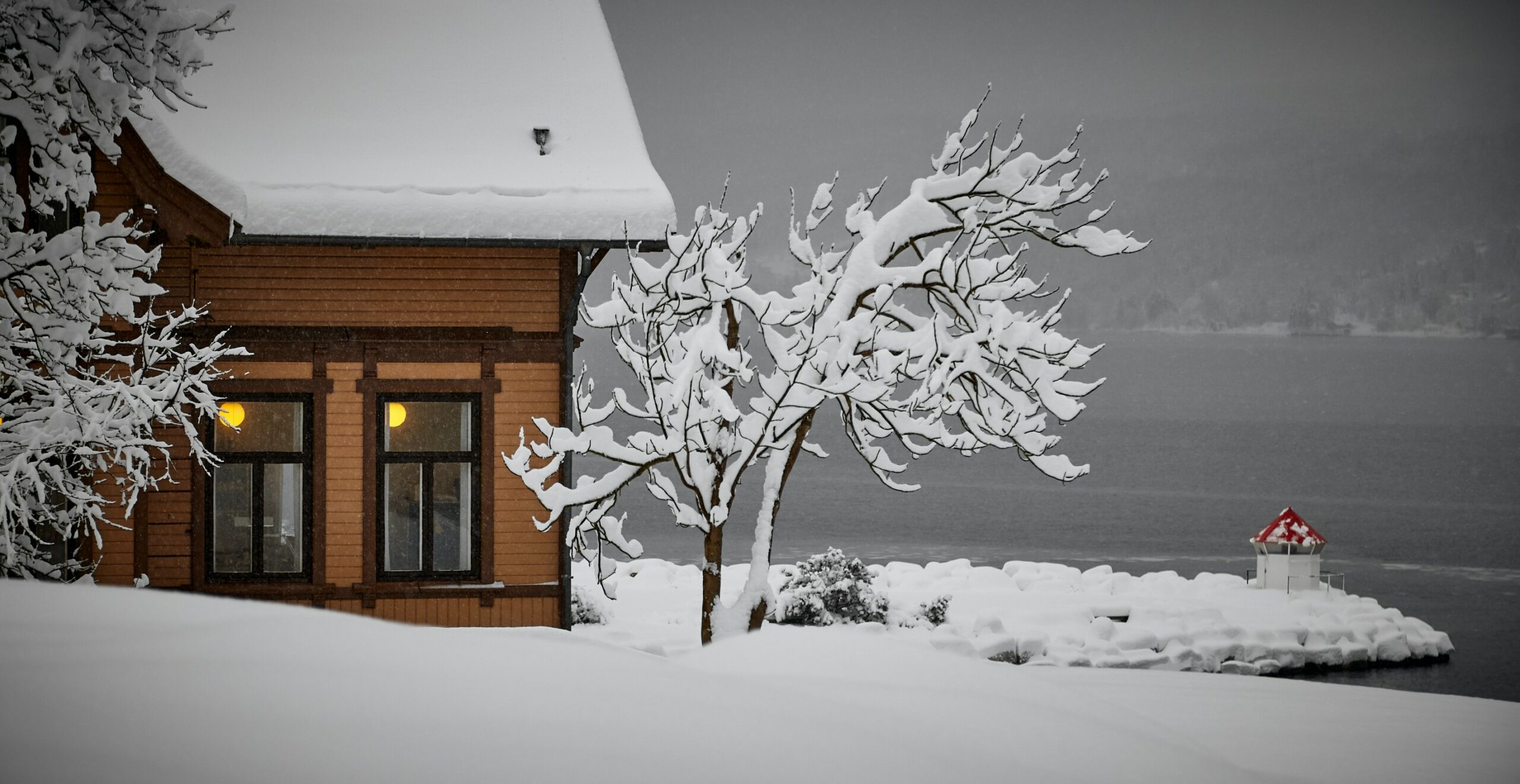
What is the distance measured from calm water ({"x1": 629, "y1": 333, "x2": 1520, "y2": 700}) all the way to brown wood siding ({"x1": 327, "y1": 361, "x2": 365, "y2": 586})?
14.9 metres

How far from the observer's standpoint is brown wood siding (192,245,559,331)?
1092cm

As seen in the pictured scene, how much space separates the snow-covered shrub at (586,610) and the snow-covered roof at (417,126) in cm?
635

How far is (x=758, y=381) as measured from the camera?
34.8 feet

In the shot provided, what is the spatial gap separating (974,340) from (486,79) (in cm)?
595

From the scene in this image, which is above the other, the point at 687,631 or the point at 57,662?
the point at 57,662

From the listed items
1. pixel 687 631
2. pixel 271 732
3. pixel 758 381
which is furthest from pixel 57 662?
pixel 687 631

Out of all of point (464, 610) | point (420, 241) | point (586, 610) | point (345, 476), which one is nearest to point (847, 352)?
point (420, 241)

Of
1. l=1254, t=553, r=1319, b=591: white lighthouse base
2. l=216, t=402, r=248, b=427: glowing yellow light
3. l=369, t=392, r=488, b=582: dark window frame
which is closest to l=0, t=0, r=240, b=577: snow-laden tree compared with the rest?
l=216, t=402, r=248, b=427: glowing yellow light

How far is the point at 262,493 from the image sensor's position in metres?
11.0

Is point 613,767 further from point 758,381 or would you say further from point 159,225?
point 159,225

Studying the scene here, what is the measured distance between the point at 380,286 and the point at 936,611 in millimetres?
9822

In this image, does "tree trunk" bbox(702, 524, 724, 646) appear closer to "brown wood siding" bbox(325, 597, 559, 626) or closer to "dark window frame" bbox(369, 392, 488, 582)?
"brown wood siding" bbox(325, 597, 559, 626)

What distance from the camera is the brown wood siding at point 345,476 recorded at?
10984 millimetres

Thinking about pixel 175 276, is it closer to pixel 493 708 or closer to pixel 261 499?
pixel 261 499
